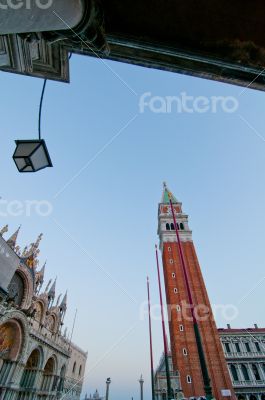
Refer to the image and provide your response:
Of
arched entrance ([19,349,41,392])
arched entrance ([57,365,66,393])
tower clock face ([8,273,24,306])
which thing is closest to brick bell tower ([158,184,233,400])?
arched entrance ([57,365,66,393])

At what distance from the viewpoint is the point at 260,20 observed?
3504 mm

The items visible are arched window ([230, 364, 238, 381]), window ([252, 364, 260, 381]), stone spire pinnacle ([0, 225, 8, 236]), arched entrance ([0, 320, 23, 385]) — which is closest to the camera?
arched entrance ([0, 320, 23, 385])

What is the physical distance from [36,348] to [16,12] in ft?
94.0

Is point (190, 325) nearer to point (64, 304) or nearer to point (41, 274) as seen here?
point (64, 304)

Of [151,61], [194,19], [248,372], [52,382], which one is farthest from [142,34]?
[248,372]

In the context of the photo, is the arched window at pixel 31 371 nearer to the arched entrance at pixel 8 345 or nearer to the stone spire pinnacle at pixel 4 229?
the arched entrance at pixel 8 345

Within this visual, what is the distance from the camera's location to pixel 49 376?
26.2 metres

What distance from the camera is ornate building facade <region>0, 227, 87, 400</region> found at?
19.7 metres

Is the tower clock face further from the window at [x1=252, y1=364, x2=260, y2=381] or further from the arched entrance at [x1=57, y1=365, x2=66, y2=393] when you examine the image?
the window at [x1=252, y1=364, x2=260, y2=381]

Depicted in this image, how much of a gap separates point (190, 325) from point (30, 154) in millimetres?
36933

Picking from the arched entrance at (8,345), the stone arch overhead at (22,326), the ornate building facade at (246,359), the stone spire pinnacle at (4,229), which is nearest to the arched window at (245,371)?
the ornate building facade at (246,359)

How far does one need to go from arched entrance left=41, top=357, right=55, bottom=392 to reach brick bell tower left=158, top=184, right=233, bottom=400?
15.6 m

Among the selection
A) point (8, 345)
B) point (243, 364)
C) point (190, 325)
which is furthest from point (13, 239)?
point (243, 364)

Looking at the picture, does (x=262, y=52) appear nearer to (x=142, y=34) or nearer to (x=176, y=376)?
(x=142, y=34)
